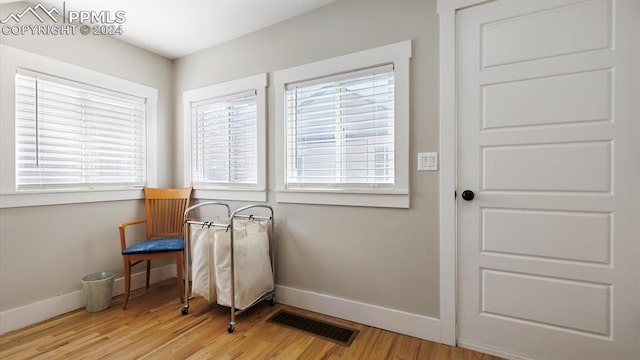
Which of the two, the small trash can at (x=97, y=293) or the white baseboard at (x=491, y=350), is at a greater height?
the small trash can at (x=97, y=293)

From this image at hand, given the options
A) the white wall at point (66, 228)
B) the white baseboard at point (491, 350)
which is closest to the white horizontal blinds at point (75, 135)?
the white wall at point (66, 228)

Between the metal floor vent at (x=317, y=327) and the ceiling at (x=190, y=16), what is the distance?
2.43 metres

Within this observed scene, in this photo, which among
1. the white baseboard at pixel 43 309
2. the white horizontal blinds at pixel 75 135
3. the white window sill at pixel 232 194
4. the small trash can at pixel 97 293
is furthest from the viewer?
the white window sill at pixel 232 194

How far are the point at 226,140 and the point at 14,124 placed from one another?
1495 millimetres

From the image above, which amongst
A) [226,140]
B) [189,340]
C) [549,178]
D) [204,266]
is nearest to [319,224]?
[204,266]

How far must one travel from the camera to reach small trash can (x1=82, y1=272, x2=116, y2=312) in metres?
2.27

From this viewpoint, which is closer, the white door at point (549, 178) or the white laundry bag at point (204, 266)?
the white door at point (549, 178)

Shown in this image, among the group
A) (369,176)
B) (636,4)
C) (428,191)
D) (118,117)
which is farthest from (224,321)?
(636,4)

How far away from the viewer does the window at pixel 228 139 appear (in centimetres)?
253

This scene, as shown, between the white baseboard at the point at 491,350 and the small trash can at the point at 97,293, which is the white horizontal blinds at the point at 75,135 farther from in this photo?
the white baseboard at the point at 491,350

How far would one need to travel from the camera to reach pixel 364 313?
2.06 m

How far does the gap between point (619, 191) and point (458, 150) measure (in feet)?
2.56

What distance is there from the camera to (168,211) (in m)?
2.86

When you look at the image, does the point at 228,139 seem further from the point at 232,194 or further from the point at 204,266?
the point at 204,266
